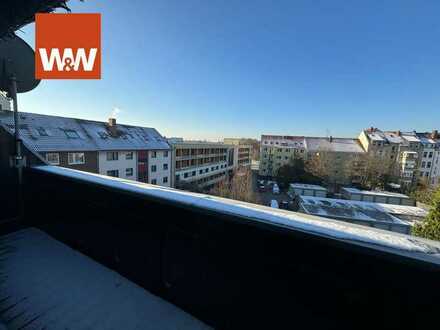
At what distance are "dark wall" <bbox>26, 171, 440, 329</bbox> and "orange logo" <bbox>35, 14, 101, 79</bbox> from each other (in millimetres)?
1756

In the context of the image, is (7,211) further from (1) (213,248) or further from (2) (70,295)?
(1) (213,248)

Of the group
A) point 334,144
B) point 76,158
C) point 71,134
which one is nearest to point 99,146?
point 76,158

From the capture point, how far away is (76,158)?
34.9 feet

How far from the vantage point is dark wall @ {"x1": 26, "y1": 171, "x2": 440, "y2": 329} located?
0.71 metres

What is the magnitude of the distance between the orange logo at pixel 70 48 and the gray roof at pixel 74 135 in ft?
24.5

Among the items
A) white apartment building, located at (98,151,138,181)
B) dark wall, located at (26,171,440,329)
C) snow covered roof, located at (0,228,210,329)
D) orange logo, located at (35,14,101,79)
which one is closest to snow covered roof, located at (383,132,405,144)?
white apartment building, located at (98,151,138,181)

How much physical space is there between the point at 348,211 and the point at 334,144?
20285 mm

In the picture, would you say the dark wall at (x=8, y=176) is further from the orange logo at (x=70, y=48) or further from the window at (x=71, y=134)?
the window at (x=71, y=134)

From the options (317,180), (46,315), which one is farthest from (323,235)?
(317,180)

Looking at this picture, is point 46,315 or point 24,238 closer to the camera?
point 46,315

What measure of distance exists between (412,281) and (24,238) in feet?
11.5

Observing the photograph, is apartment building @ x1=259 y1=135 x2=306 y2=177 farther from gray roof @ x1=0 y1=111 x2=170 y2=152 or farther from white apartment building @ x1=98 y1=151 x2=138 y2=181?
white apartment building @ x1=98 y1=151 x2=138 y2=181

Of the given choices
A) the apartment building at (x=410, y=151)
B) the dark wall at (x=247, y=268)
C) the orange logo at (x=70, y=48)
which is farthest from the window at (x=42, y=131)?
the apartment building at (x=410, y=151)

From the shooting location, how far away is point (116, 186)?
159 cm
